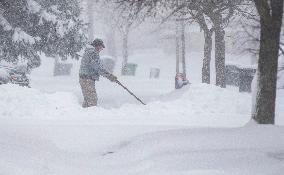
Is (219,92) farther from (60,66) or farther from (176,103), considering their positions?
(60,66)

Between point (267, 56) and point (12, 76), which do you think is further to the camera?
point (12, 76)

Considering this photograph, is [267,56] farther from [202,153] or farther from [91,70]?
[91,70]

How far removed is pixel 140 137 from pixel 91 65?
4956 mm

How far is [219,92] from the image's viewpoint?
1327 centimetres

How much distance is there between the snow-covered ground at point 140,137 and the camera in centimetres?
511

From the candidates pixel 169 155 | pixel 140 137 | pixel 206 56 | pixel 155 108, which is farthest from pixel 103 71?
pixel 206 56

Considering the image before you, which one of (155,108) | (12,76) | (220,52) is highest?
(220,52)

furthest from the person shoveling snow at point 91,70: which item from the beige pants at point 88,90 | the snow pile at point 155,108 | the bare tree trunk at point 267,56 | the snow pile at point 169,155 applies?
the bare tree trunk at point 267,56

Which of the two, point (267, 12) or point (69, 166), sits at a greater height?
point (267, 12)

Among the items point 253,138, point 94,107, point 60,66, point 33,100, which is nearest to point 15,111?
point 33,100

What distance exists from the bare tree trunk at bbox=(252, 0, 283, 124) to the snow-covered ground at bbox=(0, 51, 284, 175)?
0.42m

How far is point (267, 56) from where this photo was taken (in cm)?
695

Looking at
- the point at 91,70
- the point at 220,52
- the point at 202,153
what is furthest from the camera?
the point at 220,52

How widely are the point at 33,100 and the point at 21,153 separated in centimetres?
646
